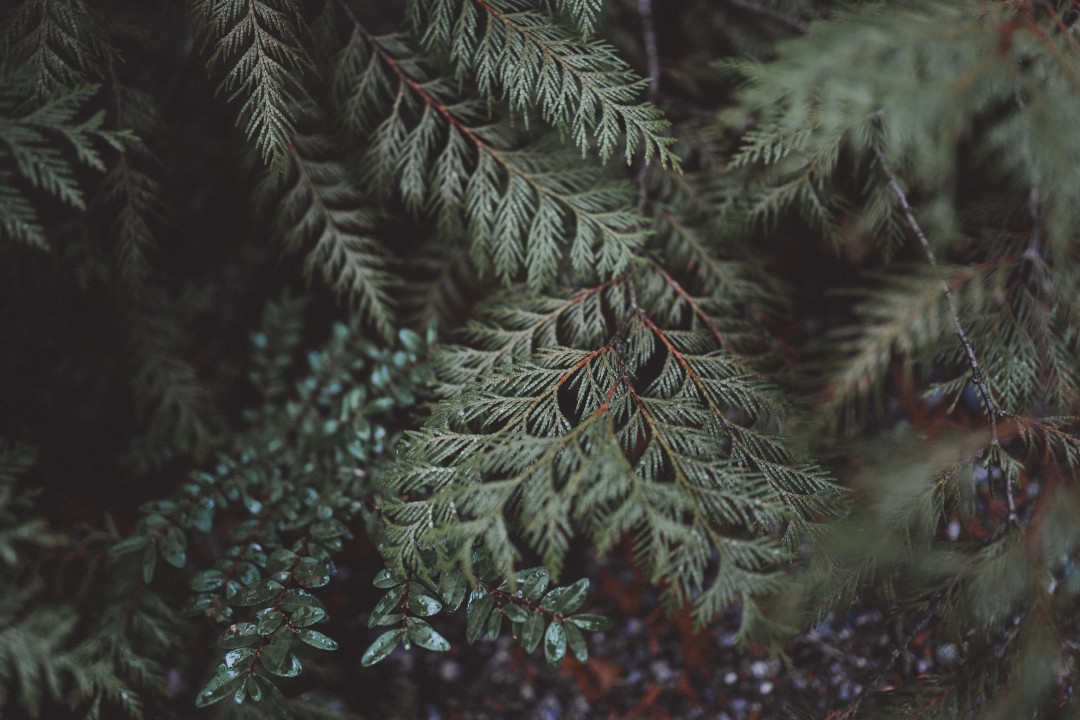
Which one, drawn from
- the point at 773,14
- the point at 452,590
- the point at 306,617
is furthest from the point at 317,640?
the point at 773,14

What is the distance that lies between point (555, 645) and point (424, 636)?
0.28 meters

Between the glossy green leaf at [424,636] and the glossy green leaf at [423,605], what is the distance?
2 cm

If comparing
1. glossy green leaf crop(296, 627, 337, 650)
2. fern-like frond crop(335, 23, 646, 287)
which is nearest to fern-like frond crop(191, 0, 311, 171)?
fern-like frond crop(335, 23, 646, 287)

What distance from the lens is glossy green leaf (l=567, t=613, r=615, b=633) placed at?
4.11 feet

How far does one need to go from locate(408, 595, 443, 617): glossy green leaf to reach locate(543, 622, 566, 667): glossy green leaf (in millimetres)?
246

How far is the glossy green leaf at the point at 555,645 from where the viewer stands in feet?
4.02

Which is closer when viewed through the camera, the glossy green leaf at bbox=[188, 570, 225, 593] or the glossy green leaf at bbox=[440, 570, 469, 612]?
the glossy green leaf at bbox=[440, 570, 469, 612]

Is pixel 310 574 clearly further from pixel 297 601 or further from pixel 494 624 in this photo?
pixel 494 624

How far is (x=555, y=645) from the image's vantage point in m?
1.23

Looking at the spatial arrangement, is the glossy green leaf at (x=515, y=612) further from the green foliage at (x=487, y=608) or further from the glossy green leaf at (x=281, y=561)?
the glossy green leaf at (x=281, y=561)

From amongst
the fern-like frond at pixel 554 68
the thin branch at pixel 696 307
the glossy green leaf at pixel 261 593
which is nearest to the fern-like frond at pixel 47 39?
the fern-like frond at pixel 554 68

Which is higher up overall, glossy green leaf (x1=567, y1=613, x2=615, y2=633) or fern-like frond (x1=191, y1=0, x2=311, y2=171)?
fern-like frond (x1=191, y1=0, x2=311, y2=171)

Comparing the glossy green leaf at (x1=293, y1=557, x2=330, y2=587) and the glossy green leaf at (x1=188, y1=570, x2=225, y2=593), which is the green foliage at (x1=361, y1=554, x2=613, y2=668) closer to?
the glossy green leaf at (x1=293, y1=557, x2=330, y2=587)

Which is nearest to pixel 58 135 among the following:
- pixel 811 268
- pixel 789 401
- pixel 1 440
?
pixel 1 440
